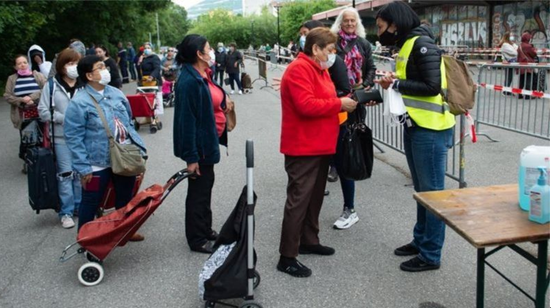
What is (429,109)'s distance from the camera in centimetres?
399

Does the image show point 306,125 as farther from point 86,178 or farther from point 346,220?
point 86,178

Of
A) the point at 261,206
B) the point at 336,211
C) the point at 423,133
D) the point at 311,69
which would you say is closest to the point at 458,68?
the point at 423,133

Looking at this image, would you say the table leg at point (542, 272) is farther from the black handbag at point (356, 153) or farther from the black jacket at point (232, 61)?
the black jacket at point (232, 61)

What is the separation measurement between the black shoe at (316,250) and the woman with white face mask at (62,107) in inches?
99.3

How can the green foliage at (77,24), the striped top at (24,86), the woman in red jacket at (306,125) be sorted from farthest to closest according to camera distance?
1. the green foliage at (77,24)
2. the striped top at (24,86)
3. the woman in red jacket at (306,125)

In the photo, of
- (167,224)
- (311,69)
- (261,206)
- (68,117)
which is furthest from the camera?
(261,206)

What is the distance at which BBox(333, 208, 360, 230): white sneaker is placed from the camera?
17.2 ft

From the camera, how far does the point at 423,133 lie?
400 centimetres

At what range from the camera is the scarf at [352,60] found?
5.78m

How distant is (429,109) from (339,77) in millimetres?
1032

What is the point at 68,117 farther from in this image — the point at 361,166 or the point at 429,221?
the point at 429,221

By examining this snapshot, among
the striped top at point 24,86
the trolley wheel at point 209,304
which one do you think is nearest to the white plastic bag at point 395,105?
the trolley wheel at point 209,304

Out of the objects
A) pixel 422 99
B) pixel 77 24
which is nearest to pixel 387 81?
pixel 422 99

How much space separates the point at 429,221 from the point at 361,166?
2.60ft
